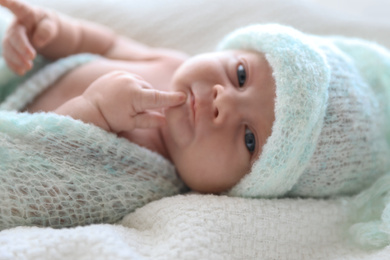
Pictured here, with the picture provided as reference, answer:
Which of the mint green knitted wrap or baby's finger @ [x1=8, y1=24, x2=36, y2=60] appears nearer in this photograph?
the mint green knitted wrap

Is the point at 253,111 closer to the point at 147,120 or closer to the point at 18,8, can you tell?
the point at 147,120

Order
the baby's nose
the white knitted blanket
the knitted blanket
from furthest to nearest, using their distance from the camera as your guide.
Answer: the baby's nose → the knitted blanket → the white knitted blanket

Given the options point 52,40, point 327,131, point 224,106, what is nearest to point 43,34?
point 52,40

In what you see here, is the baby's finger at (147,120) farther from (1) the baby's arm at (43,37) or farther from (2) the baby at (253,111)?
(1) the baby's arm at (43,37)

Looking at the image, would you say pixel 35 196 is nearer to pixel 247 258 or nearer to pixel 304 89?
pixel 247 258

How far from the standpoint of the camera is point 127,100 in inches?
43.1

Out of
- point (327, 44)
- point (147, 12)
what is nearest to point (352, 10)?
point (327, 44)

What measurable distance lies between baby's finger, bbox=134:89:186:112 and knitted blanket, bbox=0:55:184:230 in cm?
12

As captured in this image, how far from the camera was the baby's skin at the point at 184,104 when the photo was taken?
1101 millimetres

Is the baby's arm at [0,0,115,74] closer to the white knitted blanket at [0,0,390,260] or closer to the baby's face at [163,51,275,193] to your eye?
the baby's face at [163,51,275,193]

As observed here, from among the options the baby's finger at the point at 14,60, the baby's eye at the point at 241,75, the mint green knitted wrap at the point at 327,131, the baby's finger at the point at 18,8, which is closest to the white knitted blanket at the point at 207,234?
the mint green knitted wrap at the point at 327,131

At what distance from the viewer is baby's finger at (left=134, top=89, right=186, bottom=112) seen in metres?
1.10

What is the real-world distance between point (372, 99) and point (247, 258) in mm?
625

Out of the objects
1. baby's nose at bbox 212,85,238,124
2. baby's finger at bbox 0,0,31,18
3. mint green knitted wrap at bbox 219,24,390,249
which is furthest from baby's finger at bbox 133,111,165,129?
baby's finger at bbox 0,0,31,18
